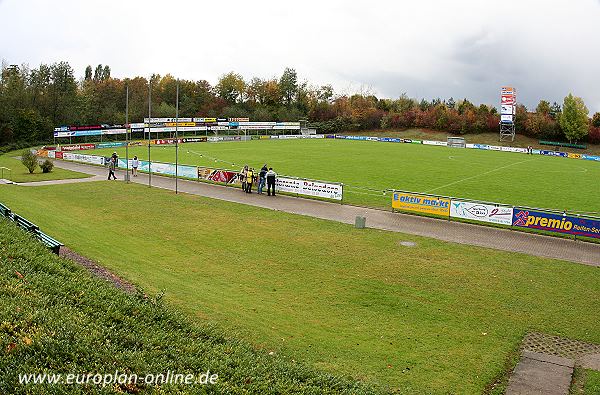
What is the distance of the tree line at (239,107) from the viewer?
93688 mm

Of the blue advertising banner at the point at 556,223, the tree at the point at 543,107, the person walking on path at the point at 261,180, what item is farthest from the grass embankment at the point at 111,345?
the tree at the point at 543,107

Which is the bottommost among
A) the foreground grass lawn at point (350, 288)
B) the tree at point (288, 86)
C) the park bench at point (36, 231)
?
the foreground grass lawn at point (350, 288)

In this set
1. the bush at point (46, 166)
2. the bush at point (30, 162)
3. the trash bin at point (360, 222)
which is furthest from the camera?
the bush at point (46, 166)

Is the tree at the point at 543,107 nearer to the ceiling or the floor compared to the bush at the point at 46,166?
nearer to the ceiling

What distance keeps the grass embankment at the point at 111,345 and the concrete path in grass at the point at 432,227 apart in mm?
14997

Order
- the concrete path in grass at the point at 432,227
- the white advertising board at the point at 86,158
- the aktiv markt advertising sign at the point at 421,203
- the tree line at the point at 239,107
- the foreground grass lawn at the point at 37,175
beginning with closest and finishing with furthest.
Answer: the concrete path in grass at the point at 432,227 < the aktiv markt advertising sign at the point at 421,203 < the foreground grass lawn at the point at 37,175 < the white advertising board at the point at 86,158 < the tree line at the point at 239,107

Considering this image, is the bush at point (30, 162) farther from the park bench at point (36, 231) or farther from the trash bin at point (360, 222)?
the trash bin at point (360, 222)

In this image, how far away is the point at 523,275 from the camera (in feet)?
59.5

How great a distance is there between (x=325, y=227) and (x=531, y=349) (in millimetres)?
13342

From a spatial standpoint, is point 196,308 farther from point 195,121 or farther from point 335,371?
point 195,121

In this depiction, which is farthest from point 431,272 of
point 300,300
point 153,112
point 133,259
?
point 153,112

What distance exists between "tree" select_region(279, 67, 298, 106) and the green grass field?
7299 centimetres

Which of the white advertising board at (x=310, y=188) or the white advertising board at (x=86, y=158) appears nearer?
the white advertising board at (x=310, y=188)

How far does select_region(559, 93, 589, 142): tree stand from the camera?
96.1m
